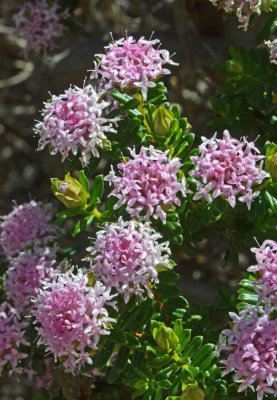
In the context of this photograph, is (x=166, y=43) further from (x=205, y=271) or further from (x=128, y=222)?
(x=128, y=222)

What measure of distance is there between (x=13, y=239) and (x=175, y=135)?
1.08 m

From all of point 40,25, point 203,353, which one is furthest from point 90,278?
point 40,25

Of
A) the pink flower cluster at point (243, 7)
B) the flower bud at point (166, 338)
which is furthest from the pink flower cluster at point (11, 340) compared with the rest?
the pink flower cluster at point (243, 7)

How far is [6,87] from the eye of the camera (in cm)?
554

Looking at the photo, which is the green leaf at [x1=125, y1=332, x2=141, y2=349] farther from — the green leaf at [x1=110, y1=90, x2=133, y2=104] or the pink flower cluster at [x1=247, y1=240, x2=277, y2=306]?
the green leaf at [x1=110, y1=90, x2=133, y2=104]

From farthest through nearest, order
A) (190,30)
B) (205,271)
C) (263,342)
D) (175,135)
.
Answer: (205,271) < (190,30) < (175,135) < (263,342)

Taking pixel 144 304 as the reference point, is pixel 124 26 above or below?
below

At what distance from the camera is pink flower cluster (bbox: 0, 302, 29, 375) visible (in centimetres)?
297

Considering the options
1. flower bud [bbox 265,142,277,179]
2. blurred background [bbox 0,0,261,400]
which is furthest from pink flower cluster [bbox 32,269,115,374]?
blurred background [bbox 0,0,261,400]

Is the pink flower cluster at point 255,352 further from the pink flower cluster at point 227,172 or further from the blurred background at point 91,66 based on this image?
the blurred background at point 91,66

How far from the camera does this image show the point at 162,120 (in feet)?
8.80

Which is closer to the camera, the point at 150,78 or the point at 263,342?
the point at 263,342

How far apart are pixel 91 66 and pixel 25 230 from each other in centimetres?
176

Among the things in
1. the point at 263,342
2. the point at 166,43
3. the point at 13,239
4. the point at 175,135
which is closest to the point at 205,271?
the point at 166,43
